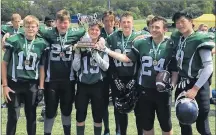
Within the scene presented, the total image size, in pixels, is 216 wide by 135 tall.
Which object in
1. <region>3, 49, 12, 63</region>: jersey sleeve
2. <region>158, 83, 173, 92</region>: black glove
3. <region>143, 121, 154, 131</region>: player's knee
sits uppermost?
<region>3, 49, 12, 63</region>: jersey sleeve

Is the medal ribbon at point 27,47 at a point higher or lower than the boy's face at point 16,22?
lower

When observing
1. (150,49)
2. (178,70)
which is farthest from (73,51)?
(178,70)

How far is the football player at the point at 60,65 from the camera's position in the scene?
523cm

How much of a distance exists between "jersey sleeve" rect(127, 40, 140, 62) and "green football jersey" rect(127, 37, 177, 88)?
56 mm

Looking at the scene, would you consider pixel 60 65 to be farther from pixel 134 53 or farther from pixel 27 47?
pixel 134 53

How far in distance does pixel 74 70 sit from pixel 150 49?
3.98ft

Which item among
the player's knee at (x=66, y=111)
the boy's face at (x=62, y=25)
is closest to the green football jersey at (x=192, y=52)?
the boy's face at (x=62, y=25)

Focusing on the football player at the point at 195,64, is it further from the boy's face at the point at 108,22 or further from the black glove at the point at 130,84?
the boy's face at the point at 108,22

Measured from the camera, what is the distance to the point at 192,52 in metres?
4.47

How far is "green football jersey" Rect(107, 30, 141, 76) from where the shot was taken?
17.3ft

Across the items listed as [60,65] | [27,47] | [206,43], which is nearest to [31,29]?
[27,47]

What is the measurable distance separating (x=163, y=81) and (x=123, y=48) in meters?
1.07

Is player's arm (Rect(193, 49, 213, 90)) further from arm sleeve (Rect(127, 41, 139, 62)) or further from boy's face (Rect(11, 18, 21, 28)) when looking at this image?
boy's face (Rect(11, 18, 21, 28))

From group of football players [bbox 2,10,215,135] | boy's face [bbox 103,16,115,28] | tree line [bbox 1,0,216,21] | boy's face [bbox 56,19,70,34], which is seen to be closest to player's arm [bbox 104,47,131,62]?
group of football players [bbox 2,10,215,135]
